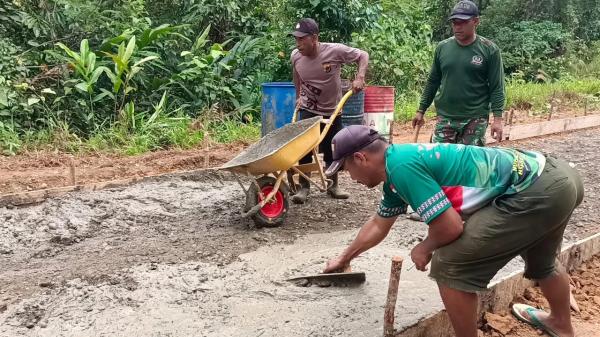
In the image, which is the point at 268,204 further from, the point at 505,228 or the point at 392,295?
the point at 505,228

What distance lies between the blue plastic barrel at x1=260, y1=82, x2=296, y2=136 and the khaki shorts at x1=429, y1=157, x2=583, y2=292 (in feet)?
13.0

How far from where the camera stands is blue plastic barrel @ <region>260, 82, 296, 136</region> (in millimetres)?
6430

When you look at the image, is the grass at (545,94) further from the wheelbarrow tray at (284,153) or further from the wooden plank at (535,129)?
the wheelbarrow tray at (284,153)

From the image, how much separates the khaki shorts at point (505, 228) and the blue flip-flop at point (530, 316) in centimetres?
88

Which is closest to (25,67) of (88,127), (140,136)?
(88,127)

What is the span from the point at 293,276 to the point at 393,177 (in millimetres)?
1538

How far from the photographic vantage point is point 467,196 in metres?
2.59

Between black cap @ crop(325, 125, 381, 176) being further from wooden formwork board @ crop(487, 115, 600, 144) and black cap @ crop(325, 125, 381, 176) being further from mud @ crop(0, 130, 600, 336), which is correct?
wooden formwork board @ crop(487, 115, 600, 144)

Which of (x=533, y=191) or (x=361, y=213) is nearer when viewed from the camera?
(x=533, y=191)

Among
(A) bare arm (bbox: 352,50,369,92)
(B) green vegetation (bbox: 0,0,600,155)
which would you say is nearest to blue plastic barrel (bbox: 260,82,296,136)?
(A) bare arm (bbox: 352,50,369,92)

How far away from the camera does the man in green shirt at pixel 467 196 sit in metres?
2.51

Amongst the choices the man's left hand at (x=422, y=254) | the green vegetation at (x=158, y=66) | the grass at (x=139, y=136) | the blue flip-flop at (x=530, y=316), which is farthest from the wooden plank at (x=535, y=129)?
the man's left hand at (x=422, y=254)

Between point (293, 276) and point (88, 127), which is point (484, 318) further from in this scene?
point (88, 127)

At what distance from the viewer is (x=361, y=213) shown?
5.38 m
